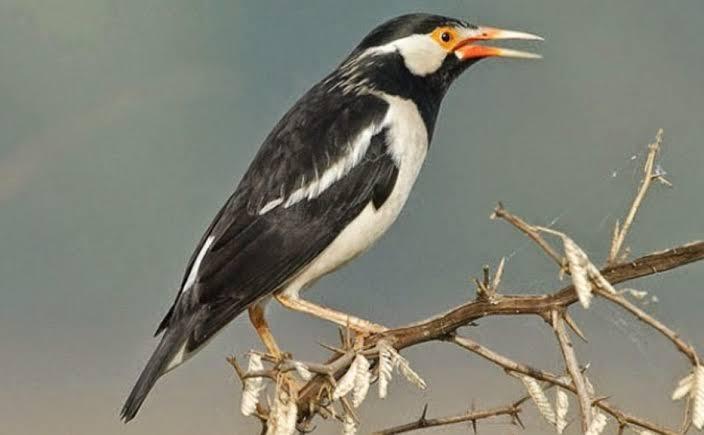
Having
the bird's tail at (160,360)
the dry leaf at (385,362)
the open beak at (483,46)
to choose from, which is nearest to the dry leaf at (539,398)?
the dry leaf at (385,362)

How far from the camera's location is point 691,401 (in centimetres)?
171

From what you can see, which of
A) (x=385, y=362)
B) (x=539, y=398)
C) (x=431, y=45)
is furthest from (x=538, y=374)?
(x=431, y=45)

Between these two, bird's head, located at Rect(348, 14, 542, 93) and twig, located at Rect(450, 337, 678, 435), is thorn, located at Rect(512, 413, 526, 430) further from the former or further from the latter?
bird's head, located at Rect(348, 14, 542, 93)

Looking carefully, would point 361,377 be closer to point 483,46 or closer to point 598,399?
point 598,399

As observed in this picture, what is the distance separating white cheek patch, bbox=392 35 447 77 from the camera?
14.7 feet

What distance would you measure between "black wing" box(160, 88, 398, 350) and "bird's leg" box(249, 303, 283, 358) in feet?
0.61

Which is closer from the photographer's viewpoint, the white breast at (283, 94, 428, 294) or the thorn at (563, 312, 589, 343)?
the thorn at (563, 312, 589, 343)

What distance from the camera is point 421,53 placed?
4.51 meters

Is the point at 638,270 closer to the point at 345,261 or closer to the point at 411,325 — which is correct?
the point at 411,325

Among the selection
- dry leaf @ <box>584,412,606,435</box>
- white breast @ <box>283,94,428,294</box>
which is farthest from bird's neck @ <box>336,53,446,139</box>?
dry leaf @ <box>584,412,606,435</box>

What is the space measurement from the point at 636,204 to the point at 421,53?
279cm

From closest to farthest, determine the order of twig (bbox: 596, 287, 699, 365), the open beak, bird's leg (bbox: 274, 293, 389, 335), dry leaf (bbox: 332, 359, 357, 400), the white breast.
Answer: twig (bbox: 596, 287, 699, 365)
dry leaf (bbox: 332, 359, 357, 400)
bird's leg (bbox: 274, 293, 389, 335)
the white breast
the open beak

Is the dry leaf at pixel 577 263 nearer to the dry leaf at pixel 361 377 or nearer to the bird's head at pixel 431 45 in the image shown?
the dry leaf at pixel 361 377

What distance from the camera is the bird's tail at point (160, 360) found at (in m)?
3.21
